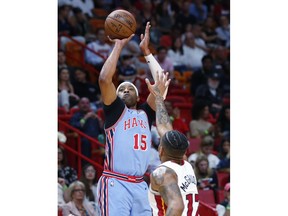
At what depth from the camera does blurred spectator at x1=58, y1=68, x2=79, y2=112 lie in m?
14.9

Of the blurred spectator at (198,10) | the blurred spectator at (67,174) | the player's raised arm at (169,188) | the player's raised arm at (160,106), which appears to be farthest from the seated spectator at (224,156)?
the player's raised arm at (169,188)

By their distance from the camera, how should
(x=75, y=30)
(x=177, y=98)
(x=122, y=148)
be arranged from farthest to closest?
1. (x=75, y=30)
2. (x=177, y=98)
3. (x=122, y=148)

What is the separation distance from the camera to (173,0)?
20.5 m

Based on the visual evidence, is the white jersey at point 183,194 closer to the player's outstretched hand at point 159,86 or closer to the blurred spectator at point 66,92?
the player's outstretched hand at point 159,86

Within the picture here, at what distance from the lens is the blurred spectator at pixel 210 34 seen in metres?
19.6

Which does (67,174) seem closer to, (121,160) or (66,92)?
(66,92)

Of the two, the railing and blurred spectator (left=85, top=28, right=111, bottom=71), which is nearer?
the railing

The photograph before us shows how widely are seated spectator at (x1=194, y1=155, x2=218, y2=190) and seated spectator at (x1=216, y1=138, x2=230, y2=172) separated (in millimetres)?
365

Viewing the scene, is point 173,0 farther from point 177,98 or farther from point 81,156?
point 81,156

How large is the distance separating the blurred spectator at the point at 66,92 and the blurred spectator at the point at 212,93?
252 centimetres

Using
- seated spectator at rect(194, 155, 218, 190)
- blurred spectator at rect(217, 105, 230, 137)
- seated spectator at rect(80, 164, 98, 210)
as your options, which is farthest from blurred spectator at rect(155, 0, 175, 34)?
seated spectator at rect(80, 164, 98, 210)

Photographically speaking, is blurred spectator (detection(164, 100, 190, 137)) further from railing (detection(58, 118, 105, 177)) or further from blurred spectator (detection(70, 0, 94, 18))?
blurred spectator (detection(70, 0, 94, 18))
